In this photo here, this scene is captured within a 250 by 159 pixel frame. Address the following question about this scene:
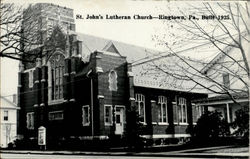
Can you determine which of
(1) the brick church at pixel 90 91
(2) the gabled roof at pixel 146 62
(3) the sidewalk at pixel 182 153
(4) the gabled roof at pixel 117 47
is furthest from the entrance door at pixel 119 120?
(4) the gabled roof at pixel 117 47

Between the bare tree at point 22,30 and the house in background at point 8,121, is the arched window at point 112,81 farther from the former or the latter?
the house in background at point 8,121

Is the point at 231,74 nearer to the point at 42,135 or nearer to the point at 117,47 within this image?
the point at 117,47

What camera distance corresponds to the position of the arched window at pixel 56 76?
1250 cm

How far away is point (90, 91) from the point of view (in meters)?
12.0

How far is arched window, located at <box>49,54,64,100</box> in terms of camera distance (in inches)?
492

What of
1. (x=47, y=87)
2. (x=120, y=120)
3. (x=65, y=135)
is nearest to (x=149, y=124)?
(x=120, y=120)

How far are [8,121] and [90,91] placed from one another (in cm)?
278

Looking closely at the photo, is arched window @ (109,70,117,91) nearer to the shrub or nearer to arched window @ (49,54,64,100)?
arched window @ (49,54,64,100)

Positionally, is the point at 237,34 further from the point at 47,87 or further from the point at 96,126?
the point at 47,87

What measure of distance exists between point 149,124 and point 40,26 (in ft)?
15.3

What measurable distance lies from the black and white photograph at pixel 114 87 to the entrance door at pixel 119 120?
3 centimetres

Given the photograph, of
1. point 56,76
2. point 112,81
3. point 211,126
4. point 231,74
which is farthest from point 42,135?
point 231,74

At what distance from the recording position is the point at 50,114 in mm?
12461

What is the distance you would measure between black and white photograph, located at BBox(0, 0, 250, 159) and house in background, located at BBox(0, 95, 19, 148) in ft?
0.14
